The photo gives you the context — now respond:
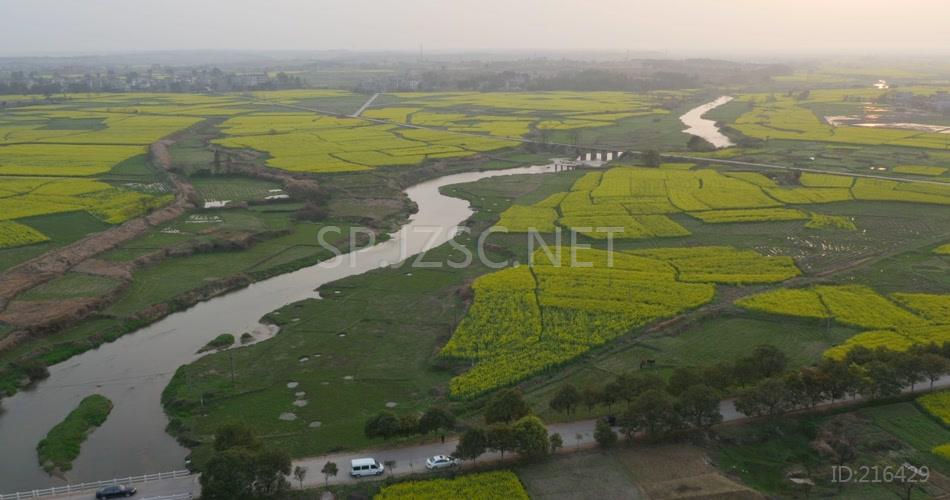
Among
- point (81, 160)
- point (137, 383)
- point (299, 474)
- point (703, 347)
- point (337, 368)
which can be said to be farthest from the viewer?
point (81, 160)

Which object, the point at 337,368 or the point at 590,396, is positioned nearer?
the point at 590,396

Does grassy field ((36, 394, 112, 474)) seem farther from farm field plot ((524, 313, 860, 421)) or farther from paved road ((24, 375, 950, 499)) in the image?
farm field plot ((524, 313, 860, 421))

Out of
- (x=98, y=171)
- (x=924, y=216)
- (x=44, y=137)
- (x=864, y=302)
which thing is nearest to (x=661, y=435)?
(x=864, y=302)

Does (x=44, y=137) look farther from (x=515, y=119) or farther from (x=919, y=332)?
(x=919, y=332)

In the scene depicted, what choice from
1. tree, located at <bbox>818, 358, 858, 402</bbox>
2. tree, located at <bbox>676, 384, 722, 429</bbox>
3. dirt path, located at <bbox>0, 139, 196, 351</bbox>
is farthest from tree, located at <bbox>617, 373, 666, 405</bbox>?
dirt path, located at <bbox>0, 139, 196, 351</bbox>

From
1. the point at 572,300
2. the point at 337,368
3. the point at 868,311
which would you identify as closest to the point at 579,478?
the point at 337,368

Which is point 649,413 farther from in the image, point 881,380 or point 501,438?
point 881,380

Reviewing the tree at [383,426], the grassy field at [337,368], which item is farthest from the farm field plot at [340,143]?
the tree at [383,426]

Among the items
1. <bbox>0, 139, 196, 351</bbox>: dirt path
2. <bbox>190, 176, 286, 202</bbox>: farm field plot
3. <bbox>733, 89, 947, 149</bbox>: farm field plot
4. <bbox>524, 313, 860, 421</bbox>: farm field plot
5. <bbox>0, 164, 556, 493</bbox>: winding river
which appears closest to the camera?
<bbox>0, 164, 556, 493</bbox>: winding river
